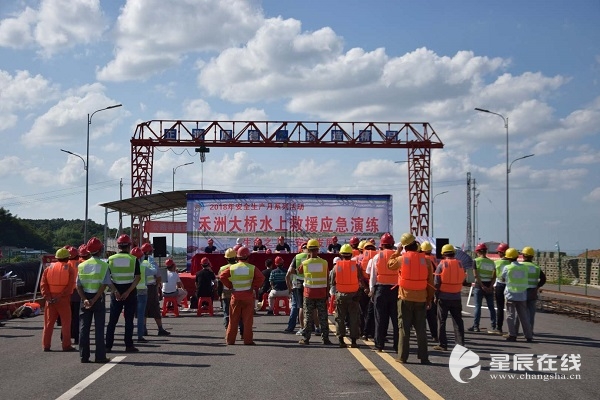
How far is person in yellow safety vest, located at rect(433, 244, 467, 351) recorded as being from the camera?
12.7 meters

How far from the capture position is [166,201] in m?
33.3

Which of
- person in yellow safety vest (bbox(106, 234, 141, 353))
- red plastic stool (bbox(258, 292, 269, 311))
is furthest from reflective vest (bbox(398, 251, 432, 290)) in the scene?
red plastic stool (bbox(258, 292, 269, 311))

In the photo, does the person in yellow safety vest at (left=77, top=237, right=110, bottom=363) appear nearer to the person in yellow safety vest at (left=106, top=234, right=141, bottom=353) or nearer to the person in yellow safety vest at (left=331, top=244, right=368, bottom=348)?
the person in yellow safety vest at (left=106, top=234, right=141, bottom=353)

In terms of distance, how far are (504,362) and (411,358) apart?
1408mm

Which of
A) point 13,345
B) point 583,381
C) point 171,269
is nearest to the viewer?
point 583,381

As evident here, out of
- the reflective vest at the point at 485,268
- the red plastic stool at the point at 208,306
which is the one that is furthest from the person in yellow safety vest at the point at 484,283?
the red plastic stool at the point at 208,306

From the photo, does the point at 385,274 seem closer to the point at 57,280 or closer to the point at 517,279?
the point at 517,279

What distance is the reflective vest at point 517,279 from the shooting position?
46.7 feet

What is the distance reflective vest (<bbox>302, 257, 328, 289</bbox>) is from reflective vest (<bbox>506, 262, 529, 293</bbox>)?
370 centimetres

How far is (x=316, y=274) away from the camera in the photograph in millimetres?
13523

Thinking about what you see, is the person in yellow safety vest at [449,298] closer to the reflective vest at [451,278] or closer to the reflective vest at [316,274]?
the reflective vest at [451,278]

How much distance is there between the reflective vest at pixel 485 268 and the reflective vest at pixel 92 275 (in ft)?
26.6

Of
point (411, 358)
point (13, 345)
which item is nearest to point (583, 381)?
point (411, 358)

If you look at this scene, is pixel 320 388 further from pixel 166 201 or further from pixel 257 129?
pixel 257 129
